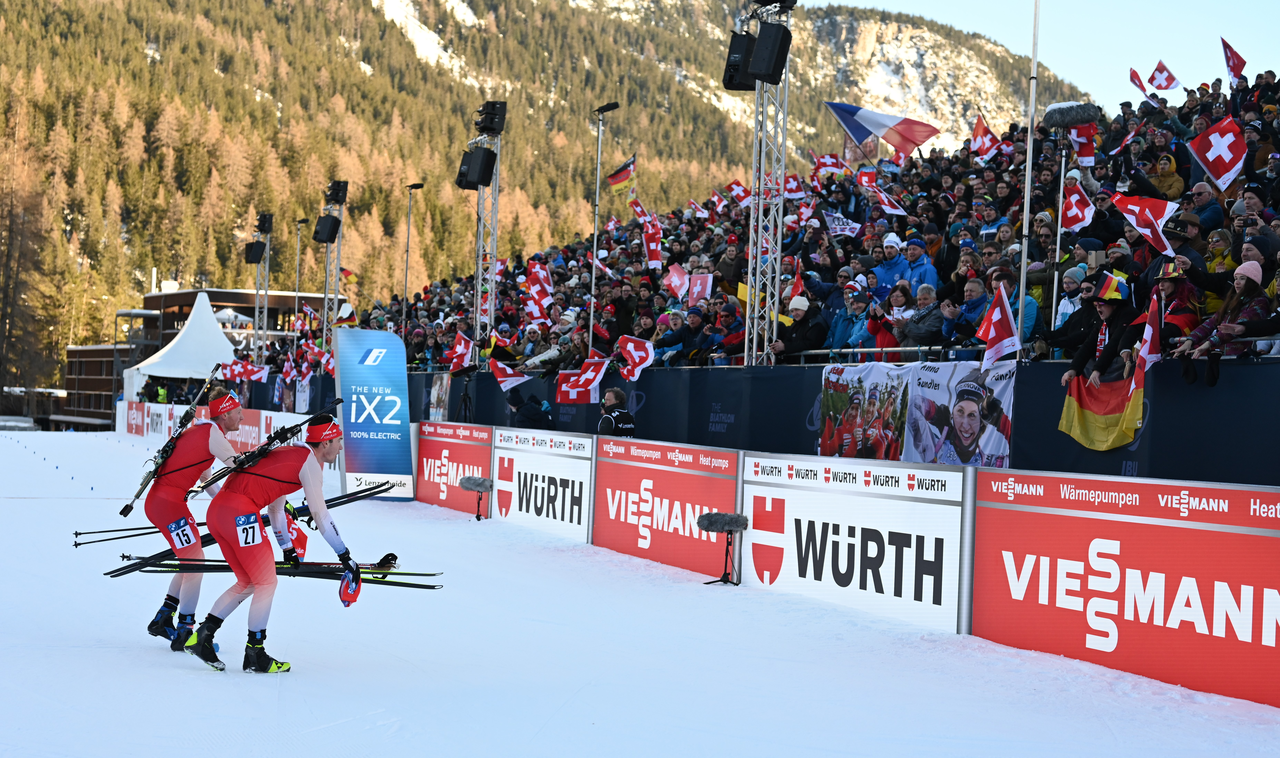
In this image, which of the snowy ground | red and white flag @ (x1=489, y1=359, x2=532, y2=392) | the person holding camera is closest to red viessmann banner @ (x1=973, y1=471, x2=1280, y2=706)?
the snowy ground

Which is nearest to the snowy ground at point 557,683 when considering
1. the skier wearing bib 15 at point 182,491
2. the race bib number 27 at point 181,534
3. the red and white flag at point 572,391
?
the skier wearing bib 15 at point 182,491

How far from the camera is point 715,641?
838 centimetres

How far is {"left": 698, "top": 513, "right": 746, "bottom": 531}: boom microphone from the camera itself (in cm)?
1073

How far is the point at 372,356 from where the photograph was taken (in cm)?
1862

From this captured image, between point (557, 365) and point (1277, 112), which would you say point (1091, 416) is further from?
point (557, 365)

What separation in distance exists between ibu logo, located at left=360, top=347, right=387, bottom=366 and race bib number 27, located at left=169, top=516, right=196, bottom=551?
35.5ft

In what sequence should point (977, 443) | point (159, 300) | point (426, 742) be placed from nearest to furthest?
point (426, 742) → point (977, 443) → point (159, 300)

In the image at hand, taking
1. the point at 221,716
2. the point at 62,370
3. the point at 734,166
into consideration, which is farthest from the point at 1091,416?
the point at 734,166

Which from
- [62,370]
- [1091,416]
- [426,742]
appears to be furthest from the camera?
[62,370]

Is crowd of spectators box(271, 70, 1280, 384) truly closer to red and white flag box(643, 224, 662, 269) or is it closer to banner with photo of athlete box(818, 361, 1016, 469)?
red and white flag box(643, 224, 662, 269)

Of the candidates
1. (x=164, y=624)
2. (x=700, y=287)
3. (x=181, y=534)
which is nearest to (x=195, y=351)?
(x=700, y=287)

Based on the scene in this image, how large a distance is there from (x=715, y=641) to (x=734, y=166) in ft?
391

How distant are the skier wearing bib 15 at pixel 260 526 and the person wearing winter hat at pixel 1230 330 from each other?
6478 millimetres

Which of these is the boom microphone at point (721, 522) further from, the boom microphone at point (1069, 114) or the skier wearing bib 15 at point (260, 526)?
the boom microphone at point (1069, 114)
